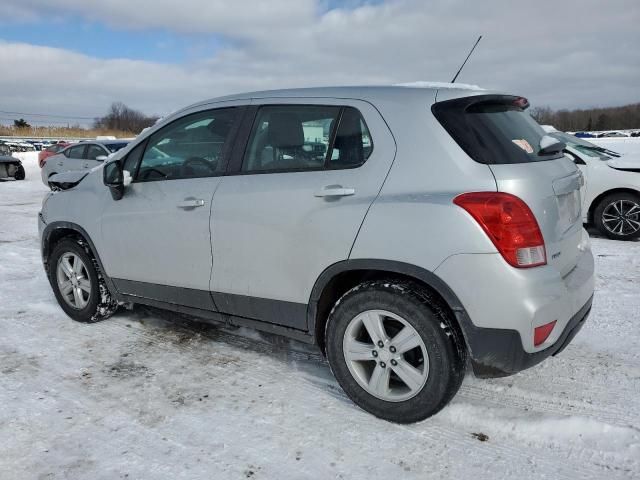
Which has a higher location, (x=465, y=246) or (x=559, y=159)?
(x=559, y=159)

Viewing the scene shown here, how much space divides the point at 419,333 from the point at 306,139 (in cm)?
126

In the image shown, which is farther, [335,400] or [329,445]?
[335,400]

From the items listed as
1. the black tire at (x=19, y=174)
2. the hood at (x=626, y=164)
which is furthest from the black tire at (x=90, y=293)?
the black tire at (x=19, y=174)

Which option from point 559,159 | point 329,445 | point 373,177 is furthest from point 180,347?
point 559,159

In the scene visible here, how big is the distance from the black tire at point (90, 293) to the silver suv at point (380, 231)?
759mm

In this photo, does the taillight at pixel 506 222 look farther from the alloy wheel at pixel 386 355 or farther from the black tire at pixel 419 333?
the alloy wheel at pixel 386 355

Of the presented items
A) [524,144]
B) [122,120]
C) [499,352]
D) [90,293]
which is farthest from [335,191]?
[122,120]

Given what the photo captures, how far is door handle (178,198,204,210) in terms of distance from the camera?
3.33 metres

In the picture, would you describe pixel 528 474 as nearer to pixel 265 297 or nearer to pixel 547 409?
pixel 547 409

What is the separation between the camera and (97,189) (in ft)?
13.3

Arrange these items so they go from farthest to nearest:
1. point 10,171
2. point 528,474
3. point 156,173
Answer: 1. point 10,171
2. point 156,173
3. point 528,474

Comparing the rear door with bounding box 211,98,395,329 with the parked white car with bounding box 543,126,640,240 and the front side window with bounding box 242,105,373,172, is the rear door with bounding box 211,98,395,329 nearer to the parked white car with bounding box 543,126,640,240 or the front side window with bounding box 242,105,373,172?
the front side window with bounding box 242,105,373,172

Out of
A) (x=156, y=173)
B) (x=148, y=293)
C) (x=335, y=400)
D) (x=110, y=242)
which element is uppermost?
(x=156, y=173)

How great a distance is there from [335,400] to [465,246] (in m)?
1.25
